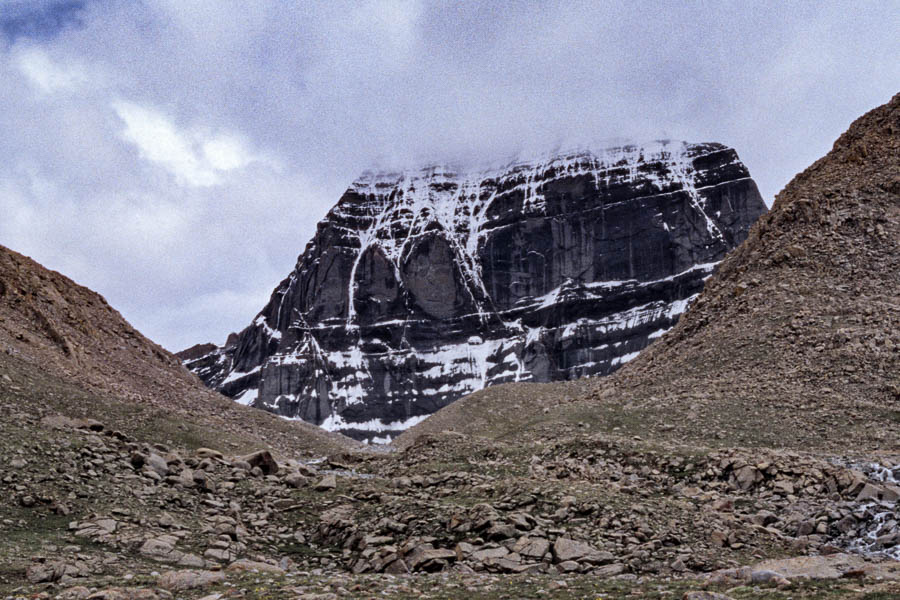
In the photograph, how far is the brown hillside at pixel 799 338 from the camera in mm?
32688

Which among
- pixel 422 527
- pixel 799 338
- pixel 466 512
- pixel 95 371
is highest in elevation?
pixel 95 371

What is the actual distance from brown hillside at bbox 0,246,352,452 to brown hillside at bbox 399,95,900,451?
64.3 feet

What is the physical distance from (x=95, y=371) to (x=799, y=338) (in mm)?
47574

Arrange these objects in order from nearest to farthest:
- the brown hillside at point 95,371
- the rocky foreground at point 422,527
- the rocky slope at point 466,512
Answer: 1. the rocky foreground at point 422,527
2. the rocky slope at point 466,512
3. the brown hillside at point 95,371

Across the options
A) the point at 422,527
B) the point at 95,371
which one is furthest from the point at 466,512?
the point at 95,371

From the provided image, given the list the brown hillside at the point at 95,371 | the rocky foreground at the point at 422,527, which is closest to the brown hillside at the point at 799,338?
the rocky foreground at the point at 422,527

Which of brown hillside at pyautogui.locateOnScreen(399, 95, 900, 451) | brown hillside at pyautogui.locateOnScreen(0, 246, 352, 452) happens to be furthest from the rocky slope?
brown hillside at pyautogui.locateOnScreen(0, 246, 352, 452)

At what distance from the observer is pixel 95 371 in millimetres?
48906

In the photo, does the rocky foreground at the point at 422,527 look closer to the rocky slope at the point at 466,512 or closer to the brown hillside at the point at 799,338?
the rocky slope at the point at 466,512

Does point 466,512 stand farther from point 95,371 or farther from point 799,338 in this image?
point 95,371

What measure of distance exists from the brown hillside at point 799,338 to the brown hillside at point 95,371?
1959 cm

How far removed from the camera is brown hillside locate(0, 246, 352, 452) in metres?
34.4

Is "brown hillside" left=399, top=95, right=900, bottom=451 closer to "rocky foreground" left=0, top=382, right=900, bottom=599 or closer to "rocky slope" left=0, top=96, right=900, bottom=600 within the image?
"rocky slope" left=0, top=96, right=900, bottom=600

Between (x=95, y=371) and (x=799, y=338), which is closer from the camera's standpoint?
(x=799, y=338)
